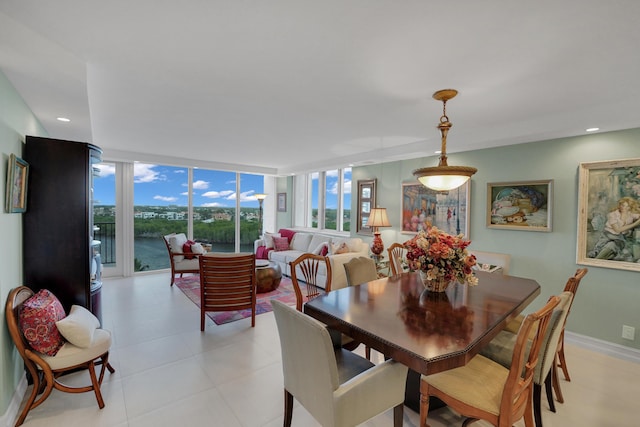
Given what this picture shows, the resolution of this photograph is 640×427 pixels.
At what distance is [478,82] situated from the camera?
7.30 ft

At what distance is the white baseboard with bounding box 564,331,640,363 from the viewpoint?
286 centimetres

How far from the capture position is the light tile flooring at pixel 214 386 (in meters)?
2.00

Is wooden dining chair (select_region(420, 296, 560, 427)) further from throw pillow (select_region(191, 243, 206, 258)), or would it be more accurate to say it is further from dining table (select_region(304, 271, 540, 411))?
throw pillow (select_region(191, 243, 206, 258))

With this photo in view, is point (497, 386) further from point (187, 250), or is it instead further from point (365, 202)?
point (187, 250)

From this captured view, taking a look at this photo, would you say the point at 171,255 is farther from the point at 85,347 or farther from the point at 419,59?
the point at 419,59

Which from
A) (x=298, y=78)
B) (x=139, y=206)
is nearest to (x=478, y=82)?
(x=298, y=78)

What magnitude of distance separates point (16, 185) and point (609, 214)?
203 inches

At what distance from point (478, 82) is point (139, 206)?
6.38m

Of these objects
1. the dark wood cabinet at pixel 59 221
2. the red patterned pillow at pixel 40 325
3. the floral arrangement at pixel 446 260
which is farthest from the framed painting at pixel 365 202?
the red patterned pillow at pixel 40 325

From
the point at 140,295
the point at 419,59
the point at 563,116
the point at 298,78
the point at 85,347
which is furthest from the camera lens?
the point at 140,295

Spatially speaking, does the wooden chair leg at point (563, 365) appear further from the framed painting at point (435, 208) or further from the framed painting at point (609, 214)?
the framed painting at point (435, 208)

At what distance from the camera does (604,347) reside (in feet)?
9.87

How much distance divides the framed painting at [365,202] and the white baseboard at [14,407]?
4667 millimetres

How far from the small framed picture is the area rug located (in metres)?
2.62
